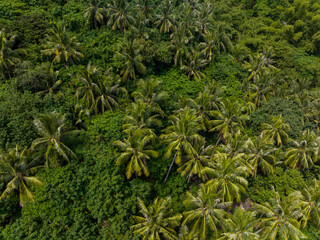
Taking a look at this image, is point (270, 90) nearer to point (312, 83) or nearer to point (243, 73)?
point (243, 73)

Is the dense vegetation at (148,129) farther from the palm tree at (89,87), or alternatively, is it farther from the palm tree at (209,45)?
the palm tree at (209,45)

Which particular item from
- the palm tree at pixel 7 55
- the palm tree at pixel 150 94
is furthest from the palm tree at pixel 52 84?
the palm tree at pixel 150 94

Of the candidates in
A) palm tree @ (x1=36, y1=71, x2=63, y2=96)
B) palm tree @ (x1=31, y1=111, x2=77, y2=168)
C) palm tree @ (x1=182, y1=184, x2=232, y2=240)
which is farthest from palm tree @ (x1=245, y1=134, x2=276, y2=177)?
palm tree @ (x1=36, y1=71, x2=63, y2=96)

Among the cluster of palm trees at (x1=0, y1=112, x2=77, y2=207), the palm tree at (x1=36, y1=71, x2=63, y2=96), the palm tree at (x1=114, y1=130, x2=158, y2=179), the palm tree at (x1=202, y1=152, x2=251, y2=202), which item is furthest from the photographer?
→ the palm tree at (x1=36, y1=71, x2=63, y2=96)

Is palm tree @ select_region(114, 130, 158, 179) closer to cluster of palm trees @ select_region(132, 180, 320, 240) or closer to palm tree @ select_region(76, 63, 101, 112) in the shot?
cluster of palm trees @ select_region(132, 180, 320, 240)

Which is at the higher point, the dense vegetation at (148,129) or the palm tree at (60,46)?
the palm tree at (60,46)

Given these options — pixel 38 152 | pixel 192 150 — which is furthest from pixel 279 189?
pixel 38 152
